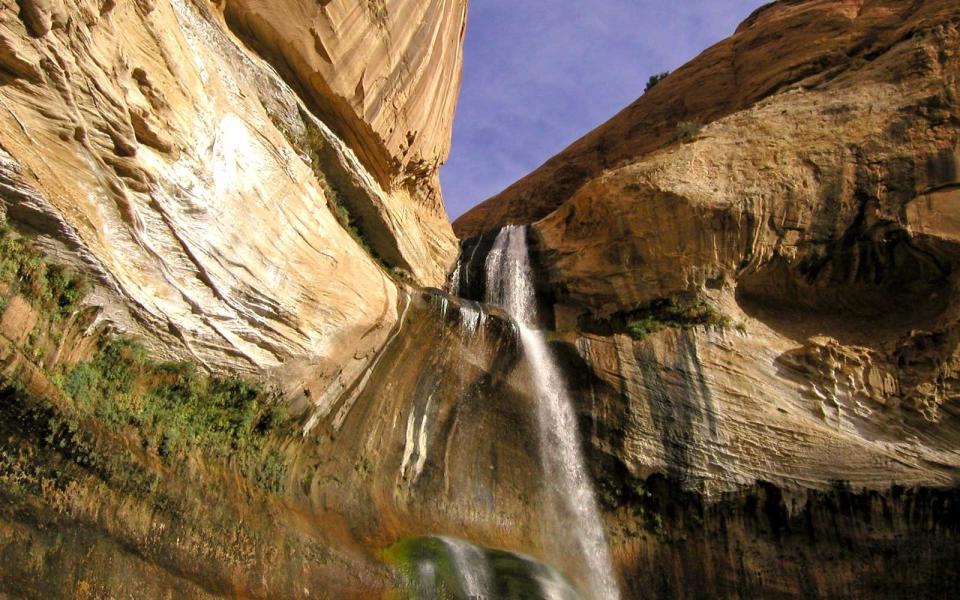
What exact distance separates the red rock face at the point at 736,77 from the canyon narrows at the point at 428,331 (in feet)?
0.77

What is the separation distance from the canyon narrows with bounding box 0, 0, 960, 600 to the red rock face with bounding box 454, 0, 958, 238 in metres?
0.24

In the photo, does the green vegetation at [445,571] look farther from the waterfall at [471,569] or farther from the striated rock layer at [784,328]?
the striated rock layer at [784,328]

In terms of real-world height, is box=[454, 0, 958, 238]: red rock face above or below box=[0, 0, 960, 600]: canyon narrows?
above

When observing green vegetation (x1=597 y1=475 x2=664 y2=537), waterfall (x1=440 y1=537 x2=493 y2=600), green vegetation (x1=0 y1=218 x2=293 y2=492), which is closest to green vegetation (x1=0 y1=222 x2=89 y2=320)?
green vegetation (x1=0 y1=218 x2=293 y2=492)

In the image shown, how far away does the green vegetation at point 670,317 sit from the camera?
11523 millimetres

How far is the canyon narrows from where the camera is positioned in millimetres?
5922

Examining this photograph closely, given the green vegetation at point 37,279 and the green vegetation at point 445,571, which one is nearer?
the green vegetation at point 37,279

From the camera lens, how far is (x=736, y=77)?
19.2 metres

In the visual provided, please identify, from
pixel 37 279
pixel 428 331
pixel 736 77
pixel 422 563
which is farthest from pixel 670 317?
pixel 736 77

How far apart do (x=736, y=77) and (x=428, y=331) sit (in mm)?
13934

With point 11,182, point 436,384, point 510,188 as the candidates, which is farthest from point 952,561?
point 510,188

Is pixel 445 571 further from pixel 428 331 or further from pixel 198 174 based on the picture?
Result: pixel 198 174

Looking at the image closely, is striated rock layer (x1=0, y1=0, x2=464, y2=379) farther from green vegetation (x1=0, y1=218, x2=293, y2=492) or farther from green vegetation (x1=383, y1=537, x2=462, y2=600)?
green vegetation (x1=383, y1=537, x2=462, y2=600)

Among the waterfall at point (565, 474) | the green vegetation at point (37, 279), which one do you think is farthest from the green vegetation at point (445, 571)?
the green vegetation at point (37, 279)
